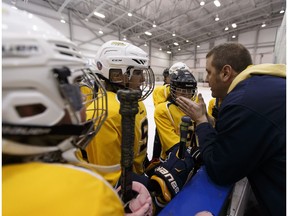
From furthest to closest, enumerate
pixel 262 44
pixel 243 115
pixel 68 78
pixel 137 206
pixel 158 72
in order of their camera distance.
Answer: pixel 158 72 < pixel 262 44 < pixel 243 115 < pixel 137 206 < pixel 68 78

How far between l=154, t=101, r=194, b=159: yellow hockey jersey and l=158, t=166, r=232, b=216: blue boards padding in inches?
23.3

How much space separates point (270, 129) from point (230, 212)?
57 cm

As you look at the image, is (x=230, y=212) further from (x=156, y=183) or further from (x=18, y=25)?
(x=18, y=25)

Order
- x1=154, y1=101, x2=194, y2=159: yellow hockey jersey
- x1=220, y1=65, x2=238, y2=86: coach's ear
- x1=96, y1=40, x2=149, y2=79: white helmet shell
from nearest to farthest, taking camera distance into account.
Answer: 1. x1=220, y1=65, x2=238, y2=86: coach's ear
2. x1=96, y1=40, x2=149, y2=79: white helmet shell
3. x1=154, y1=101, x2=194, y2=159: yellow hockey jersey

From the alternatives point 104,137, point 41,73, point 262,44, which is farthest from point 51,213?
point 262,44

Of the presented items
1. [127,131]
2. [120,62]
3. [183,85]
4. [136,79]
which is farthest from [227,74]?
[127,131]

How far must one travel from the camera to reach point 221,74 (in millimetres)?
1329

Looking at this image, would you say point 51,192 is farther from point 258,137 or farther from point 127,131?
point 258,137

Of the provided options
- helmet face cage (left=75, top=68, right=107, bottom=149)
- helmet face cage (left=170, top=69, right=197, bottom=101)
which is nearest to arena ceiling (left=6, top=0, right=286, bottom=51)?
helmet face cage (left=170, top=69, right=197, bottom=101)

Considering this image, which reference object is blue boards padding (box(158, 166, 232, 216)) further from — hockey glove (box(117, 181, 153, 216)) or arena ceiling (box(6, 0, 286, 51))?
arena ceiling (box(6, 0, 286, 51))

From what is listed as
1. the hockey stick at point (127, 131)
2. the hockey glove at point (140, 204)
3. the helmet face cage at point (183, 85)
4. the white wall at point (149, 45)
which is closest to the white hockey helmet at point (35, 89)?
the hockey stick at point (127, 131)

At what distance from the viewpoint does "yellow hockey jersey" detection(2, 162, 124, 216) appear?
392 mm

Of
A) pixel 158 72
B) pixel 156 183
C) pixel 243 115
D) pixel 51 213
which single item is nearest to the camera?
pixel 51 213

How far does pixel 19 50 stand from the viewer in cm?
44
